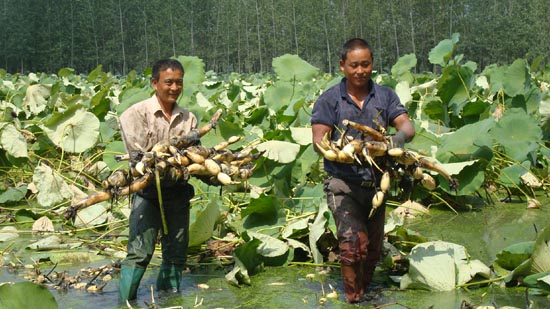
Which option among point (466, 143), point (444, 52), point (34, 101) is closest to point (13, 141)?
point (34, 101)

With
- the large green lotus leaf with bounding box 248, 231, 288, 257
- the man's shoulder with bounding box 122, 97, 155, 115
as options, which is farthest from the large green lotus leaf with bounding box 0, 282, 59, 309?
the large green lotus leaf with bounding box 248, 231, 288, 257

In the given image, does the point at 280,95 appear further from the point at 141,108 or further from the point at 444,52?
the point at 141,108

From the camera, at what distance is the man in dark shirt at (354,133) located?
9.96 feet

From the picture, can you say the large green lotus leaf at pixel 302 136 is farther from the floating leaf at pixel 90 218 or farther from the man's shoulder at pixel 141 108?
the man's shoulder at pixel 141 108

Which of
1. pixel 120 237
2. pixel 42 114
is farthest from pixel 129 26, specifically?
pixel 120 237

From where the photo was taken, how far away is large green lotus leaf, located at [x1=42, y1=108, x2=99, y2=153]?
17.4ft

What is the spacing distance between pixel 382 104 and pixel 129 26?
173 feet

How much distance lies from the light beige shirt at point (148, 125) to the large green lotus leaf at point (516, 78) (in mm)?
3506

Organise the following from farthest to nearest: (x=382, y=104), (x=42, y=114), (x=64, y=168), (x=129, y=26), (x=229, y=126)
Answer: (x=129, y=26) → (x=42, y=114) → (x=64, y=168) → (x=229, y=126) → (x=382, y=104)

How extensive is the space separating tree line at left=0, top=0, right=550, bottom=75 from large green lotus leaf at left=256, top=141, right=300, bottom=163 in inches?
1351

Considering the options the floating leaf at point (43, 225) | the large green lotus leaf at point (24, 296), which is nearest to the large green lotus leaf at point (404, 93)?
the floating leaf at point (43, 225)

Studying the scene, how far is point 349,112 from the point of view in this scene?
3084 mm

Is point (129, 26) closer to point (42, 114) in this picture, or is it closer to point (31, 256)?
point (42, 114)

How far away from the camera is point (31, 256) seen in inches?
160
